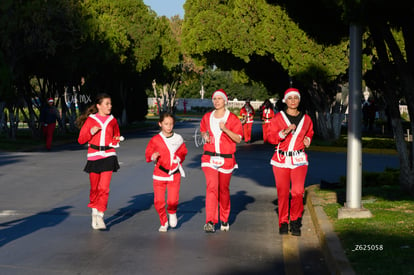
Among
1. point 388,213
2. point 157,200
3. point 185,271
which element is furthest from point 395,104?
point 185,271

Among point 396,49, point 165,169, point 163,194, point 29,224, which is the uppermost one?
point 396,49

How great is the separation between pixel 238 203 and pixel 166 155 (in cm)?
353

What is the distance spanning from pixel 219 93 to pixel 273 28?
20547 millimetres

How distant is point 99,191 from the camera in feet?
34.6

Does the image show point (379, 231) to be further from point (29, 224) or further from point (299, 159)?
point (29, 224)

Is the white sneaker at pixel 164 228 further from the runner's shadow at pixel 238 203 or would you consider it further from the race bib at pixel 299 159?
the race bib at pixel 299 159

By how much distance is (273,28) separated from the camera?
30.5 meters

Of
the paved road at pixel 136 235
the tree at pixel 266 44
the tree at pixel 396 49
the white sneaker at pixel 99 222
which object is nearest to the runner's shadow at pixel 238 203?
the paved road at pixel 136 235

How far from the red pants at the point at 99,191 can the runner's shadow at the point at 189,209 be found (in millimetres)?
1107

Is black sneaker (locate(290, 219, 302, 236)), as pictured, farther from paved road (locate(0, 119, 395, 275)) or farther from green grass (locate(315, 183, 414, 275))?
green grass (locate(315, 183, 414, 275))

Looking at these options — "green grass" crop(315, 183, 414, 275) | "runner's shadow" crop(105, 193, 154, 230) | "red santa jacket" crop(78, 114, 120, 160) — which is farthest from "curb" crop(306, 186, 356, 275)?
"red santa jacket" crop(78, 114, 120, 160)

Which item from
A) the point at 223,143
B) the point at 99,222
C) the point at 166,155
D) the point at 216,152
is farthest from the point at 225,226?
the point at 99,222

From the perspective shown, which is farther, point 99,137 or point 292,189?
point 99,137

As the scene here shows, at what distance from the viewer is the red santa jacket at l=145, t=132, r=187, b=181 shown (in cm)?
1027
